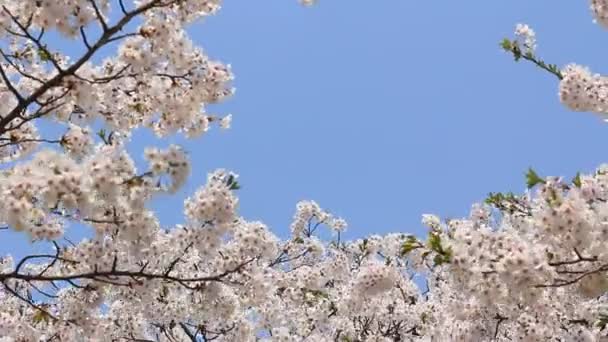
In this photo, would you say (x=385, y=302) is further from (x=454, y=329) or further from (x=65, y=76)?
(x=65, y=76)

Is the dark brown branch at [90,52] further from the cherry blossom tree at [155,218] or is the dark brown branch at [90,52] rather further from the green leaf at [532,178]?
the green leaf at [532,178]

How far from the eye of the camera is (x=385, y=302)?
15461 mm

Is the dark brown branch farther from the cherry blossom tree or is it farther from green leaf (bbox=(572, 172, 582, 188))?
green leaf (bbox=(572, 172, 582, 188))

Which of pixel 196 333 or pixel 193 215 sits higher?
pixel 196 333

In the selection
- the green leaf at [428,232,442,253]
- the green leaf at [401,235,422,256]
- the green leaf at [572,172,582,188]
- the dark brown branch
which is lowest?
the green leaf at [428,232,442,253]

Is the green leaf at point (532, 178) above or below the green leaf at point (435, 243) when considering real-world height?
above

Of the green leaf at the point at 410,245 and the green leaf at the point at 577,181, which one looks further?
the green leaf at the point at 577,181

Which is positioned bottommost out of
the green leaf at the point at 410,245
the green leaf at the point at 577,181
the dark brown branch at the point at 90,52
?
the green leaf at the point at 410,245

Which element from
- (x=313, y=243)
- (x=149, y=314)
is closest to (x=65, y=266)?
(x=149, y=314)

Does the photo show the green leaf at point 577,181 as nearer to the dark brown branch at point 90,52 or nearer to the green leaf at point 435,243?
the green leaf at point 435,243

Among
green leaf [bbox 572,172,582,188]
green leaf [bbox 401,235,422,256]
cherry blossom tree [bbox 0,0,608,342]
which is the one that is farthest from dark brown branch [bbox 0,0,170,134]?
green leaf [bbox 572,172,582,188]

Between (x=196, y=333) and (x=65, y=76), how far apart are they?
23.4 feet

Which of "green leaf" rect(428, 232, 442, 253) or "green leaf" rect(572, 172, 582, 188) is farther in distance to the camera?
"green leaf" rect(572, 172, 582, 188)

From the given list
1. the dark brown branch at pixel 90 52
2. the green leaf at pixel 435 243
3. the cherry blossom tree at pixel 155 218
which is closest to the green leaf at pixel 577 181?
the cherry blossom tree at pixel 155 218
